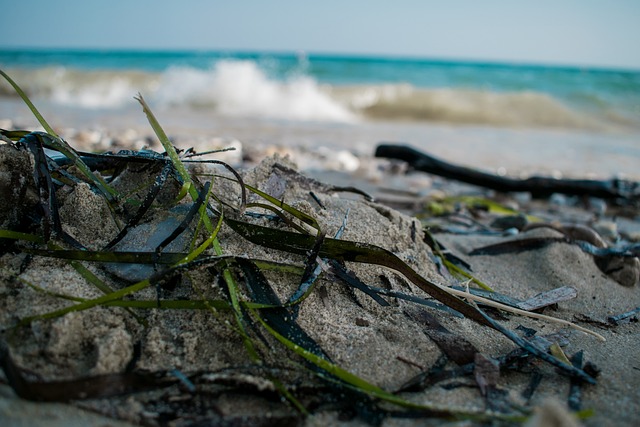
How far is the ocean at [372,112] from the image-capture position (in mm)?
7380

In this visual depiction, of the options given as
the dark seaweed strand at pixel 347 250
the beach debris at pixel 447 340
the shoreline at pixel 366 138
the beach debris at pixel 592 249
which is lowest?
the shoreline at pixel 366 138

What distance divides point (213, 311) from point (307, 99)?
492 inches

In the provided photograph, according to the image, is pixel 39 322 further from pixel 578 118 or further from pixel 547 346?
pixel 578 118

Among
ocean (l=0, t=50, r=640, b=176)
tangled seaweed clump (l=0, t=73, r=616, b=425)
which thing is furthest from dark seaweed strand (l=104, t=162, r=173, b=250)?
ocean (l=0, t=50, r=640, b=176)

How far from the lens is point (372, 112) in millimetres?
13164

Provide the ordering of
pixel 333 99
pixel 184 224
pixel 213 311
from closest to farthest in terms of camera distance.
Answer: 1. pixel 213 311
2. pixel 184 224
3. pixel 333 99

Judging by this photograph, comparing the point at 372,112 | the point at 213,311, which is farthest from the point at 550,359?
the point at 372,112

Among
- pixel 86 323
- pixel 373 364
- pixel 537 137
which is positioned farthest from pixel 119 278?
pixel 537 137

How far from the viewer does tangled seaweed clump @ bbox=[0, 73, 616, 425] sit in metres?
1.23

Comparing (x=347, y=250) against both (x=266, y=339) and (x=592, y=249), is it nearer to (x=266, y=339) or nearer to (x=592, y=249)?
(x=266, y=339)

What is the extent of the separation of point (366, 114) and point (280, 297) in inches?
469

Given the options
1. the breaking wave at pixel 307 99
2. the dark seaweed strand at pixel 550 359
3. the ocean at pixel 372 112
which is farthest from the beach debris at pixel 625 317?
the breaking wave at pixel 307 99

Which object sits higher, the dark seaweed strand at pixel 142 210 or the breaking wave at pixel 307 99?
the dark seaweed strand at pixel 142 210

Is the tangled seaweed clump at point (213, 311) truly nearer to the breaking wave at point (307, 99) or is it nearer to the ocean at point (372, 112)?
the ocean at point (372, 112)
